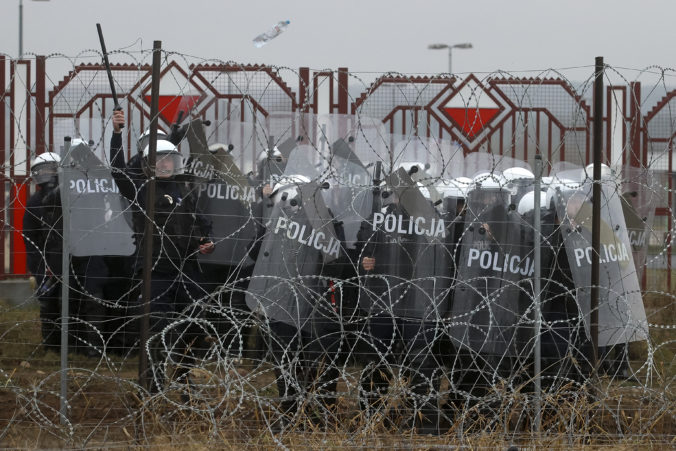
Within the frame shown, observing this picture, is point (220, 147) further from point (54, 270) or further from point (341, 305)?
point (341, 305)

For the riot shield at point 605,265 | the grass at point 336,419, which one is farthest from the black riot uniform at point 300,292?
the riot shield at point 605,265

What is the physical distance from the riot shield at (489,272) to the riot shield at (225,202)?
1.39m

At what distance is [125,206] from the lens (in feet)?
22.5

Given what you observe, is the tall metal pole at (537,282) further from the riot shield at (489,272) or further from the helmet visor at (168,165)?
the helmet visor at (168,165)

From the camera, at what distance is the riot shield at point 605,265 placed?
20.8 ft

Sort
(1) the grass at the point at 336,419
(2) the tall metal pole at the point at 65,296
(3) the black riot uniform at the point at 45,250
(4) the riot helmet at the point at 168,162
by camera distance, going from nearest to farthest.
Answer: (1) the grass at the point at 336,419
(2) the tall metal pole at the point at 65,296
(3) the black riot uniform at the point at 45,250
(4) the riot helmet at the point at 168,162

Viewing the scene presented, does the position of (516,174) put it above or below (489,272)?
above

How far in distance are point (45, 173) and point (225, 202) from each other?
120 cm

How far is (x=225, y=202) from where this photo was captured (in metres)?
7.18

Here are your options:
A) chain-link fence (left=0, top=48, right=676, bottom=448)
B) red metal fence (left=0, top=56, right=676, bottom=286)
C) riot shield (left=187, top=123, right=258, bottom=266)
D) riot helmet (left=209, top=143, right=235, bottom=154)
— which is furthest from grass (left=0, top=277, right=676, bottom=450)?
red metal fence (left=0, top=56, right=676, bottom=286)

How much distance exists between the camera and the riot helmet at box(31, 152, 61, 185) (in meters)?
6.79

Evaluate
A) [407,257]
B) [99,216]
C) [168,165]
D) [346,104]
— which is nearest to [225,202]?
[168,165]

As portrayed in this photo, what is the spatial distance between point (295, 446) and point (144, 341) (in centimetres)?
106

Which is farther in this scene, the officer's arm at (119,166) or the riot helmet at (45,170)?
the riot helmet at (45,170)
